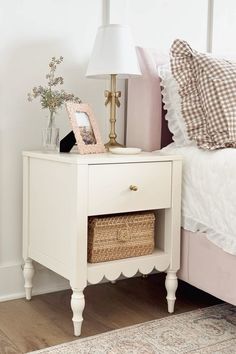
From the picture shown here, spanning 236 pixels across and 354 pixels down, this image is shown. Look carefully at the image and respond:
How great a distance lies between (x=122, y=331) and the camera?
1.80 m

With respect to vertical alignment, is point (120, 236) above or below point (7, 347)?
above

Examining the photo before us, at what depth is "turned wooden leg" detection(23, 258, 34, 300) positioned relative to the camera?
206cm

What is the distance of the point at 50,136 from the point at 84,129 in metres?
0.15

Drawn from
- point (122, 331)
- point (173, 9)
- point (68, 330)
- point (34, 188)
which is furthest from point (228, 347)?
point (173, 9)

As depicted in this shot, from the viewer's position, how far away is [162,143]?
2.26 metres

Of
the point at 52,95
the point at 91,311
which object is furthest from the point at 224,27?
the point at 91,311

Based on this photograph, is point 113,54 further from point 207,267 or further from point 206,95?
point 207,267

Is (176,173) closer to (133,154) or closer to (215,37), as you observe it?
(133,154)

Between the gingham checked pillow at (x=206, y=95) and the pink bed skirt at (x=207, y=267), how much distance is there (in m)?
0.37

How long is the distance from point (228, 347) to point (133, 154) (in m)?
0.77

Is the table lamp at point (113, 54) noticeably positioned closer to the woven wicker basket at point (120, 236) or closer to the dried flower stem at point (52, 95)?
the dried flower stem at point (52, 95)

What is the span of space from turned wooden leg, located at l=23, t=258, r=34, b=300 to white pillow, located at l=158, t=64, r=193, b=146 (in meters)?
0.78

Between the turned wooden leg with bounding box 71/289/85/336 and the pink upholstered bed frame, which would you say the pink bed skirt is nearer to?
the pink upholstered bed frame

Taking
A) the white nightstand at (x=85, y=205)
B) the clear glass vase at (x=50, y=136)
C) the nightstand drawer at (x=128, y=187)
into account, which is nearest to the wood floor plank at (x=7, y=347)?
the white nightstand at (x=85, y=205)
